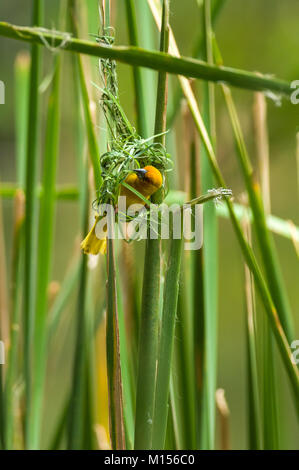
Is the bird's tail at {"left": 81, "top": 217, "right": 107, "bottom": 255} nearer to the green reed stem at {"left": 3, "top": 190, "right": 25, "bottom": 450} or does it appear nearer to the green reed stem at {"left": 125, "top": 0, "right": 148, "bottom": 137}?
the green reed stem at {"left": 125, "top": 0, "right": 148, "bottom": 137}

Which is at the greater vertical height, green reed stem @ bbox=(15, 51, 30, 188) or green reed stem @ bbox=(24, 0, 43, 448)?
green reed stem @ bbox=(15, 51, 30, 188)

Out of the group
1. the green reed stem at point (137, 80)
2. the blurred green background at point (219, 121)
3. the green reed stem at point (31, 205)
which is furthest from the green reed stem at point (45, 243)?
the blurred green background at point (219, 121)

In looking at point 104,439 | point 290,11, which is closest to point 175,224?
point 104,439

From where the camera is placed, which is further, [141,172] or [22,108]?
[22,108]

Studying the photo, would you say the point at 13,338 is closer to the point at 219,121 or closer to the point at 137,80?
the point at 137,80

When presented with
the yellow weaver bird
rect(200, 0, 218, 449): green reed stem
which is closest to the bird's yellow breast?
the yellow weaver bird

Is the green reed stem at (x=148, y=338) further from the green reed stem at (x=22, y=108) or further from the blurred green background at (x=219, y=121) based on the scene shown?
the blurred green background at (x=219, y=121)

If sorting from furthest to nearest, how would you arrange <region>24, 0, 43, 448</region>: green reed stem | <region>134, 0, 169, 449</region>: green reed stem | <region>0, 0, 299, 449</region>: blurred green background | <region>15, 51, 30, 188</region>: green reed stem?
<region>0, 0, 299, 449</region>: blurred green background, <region>15, 51, 30, 188</region>: green reed stem, <region>24, 0, 43, 448</region>: green reed stem, <region>134, 0, 169, 449</region>: green reed stem

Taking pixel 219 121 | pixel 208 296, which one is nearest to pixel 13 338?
pixel 208 296

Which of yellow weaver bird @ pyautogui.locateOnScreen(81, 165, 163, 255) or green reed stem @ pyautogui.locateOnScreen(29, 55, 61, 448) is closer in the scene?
yellow weaver bird @ pyautogui.locateOnScreen(81, 165, 163, 255)

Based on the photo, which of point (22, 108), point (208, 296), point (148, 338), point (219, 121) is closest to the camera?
point (148, 338)

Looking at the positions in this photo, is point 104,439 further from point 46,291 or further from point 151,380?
point 151,380
